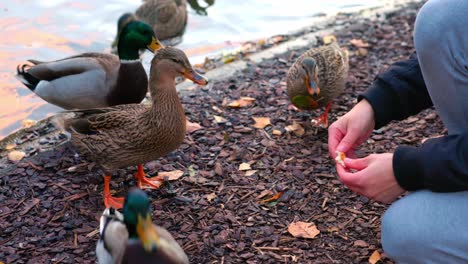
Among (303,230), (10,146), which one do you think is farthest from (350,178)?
(10,146)

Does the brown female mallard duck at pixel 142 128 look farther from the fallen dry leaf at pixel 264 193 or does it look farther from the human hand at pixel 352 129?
the human hand at pixel 352 129

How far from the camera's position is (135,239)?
2.25 metres

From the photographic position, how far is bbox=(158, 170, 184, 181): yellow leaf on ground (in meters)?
3.34

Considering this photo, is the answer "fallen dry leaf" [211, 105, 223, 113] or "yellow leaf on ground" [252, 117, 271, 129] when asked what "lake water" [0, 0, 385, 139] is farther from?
"yellow leaf on ground" [252, 117, 271, 129]

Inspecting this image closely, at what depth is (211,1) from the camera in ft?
22.0

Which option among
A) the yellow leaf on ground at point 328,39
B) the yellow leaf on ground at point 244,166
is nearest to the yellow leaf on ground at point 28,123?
the yellow leaf on ground at point 244,166

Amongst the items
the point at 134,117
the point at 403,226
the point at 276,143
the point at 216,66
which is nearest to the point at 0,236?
the point at 134,117

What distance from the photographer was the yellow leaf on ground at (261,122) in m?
3.89

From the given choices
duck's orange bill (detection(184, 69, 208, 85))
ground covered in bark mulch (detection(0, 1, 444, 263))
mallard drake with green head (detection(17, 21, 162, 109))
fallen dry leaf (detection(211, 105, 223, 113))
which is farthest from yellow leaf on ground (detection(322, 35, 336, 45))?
duck's orange bill (detection(184, 69, 208, 85))

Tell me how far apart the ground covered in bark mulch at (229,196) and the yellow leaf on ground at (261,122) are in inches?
1.5

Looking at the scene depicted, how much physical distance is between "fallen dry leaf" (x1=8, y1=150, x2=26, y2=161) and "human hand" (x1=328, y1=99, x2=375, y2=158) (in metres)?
2.04

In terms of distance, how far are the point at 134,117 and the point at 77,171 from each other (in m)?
0.58

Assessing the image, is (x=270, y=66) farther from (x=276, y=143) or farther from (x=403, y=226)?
(x=403, y=226)

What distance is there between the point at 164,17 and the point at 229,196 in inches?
129
